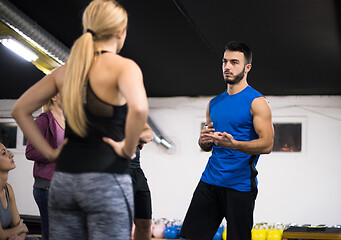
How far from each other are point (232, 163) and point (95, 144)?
1598 mm

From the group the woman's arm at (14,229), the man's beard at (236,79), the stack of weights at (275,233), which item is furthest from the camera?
the stack of weights at (275,233)

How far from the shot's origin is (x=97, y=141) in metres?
1.71

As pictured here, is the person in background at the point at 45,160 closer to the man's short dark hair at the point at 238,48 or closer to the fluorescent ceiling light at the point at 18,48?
the man's short dark hair at the point at 238,48

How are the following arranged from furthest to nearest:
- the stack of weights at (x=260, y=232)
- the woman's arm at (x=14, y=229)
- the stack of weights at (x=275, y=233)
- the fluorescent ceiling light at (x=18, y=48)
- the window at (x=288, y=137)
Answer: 1. the window at (x=288, y=137)
2. the stack of weights at (x=260, y=232)
3. the stack of weights at (x=275, y=233)
4. the fluorescent ceiling light at (x=18, y=48)
5. the woman's arm at (x=14, y=229)

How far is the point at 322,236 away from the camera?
5145mm

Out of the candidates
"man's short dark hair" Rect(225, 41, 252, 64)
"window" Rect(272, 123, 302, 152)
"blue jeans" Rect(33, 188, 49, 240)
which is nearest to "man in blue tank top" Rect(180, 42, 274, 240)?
"man's short dark hair" Rect(225, 41, 252, 64)

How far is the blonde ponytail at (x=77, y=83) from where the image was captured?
1703mm

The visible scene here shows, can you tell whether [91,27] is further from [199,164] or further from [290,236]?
[199,164]

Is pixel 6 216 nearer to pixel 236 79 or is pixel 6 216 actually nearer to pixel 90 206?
pixel 236 79

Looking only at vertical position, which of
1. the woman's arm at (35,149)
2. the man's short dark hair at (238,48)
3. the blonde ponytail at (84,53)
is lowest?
the woman's arm at (35,149)

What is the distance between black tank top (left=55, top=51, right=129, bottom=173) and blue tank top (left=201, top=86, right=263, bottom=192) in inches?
59.0

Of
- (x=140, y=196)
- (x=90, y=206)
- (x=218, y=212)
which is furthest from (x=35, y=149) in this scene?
(x=90, y=206)

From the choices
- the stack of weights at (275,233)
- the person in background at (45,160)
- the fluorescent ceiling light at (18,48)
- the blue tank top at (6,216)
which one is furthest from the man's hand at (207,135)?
the stack of weights at (275,233)

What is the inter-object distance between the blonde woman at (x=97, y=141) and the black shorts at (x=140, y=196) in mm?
1619
